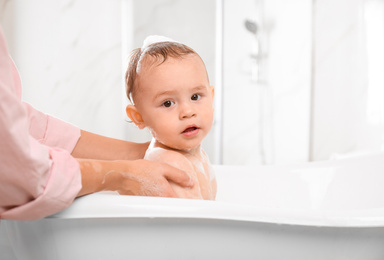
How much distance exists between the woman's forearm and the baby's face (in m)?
0.21

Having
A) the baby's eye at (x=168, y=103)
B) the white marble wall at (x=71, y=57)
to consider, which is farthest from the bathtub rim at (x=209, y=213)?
the white marble wall at (x=71, y=57)

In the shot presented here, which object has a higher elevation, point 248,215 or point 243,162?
point 248,215

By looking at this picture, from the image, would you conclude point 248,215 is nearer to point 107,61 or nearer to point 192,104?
point 192,104

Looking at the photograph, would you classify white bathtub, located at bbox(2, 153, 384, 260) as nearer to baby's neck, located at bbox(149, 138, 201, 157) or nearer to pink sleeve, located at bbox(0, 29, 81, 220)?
pink sleeve, located at bbox(0, 29, 81, 220)

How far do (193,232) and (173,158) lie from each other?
309 mm

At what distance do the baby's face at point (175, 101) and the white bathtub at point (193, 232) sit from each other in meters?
0.30

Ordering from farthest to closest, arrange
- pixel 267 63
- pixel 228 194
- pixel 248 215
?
1. pixel 267 63
2. pixel 228 194
3. pixel 248 215

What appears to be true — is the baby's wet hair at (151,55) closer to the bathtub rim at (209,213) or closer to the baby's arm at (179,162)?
the baby's arm at (179,162)

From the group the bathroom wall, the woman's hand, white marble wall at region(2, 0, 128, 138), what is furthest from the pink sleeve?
the bathroom wall

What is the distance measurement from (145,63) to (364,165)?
2.89 feet

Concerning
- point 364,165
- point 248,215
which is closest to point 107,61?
point 364,165

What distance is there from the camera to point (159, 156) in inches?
43.7

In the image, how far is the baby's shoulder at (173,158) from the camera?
1.09 m

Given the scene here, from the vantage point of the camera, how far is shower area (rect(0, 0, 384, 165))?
6.54 feet
